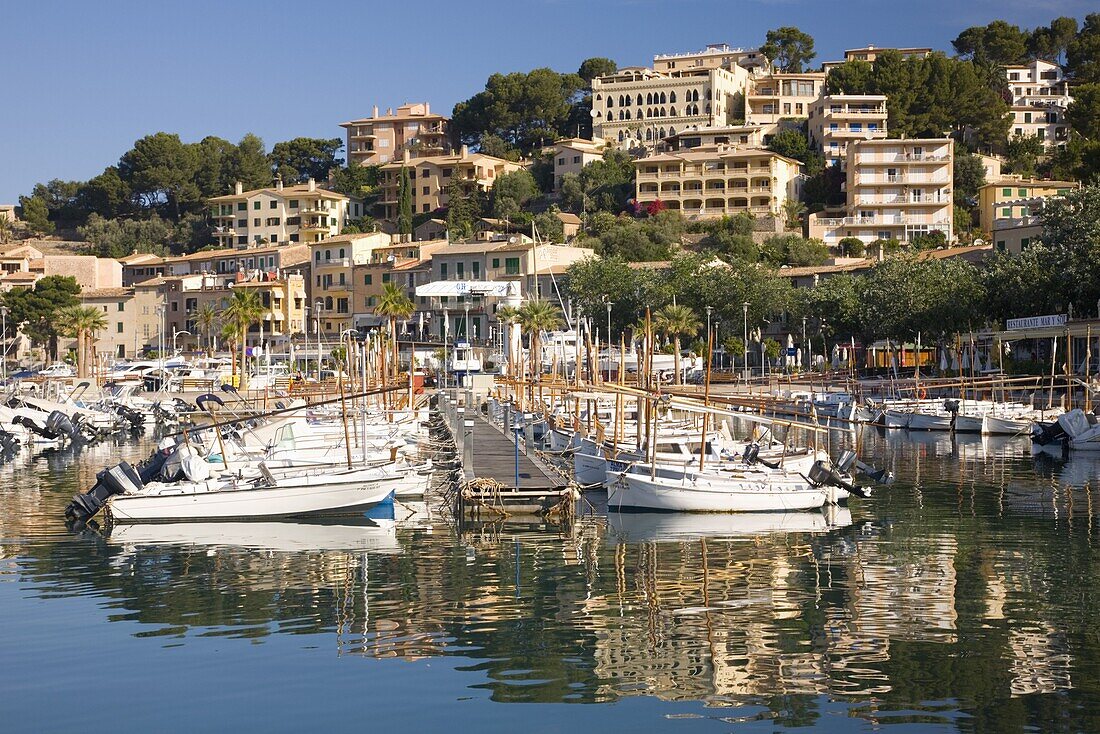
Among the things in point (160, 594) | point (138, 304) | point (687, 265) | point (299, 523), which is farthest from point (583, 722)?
point (138, 304)

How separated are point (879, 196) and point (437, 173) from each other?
48.2 m

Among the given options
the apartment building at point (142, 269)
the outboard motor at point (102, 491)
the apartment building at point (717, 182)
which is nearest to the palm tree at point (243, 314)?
the apartment building at point (142, 269)

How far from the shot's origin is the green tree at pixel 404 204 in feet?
462

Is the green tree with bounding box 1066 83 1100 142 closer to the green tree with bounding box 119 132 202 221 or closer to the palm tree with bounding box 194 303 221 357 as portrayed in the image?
the palm tree with bounding box 194 303 221 357

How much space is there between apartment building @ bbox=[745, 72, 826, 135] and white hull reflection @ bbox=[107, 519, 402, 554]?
125595mm

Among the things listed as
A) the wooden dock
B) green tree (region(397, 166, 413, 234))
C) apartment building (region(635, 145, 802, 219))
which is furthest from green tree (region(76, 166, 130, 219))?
the wooden dock

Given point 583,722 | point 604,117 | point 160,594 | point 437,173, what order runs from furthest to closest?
1. point 604,117
2. point 437,173
3. point 160,594
4. point 583,722

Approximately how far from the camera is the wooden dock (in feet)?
115

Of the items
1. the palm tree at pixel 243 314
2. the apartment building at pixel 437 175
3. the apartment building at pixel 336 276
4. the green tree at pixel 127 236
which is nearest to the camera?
the palm tree at pixel 243 314

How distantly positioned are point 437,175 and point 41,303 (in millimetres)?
48239

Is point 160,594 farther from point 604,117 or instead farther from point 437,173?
point 604,117

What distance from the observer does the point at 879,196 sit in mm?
125875

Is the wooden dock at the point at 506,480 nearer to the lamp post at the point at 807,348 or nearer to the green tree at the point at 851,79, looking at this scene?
the lamp post at the point at 807,348

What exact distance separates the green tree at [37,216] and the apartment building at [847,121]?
87516 mm
